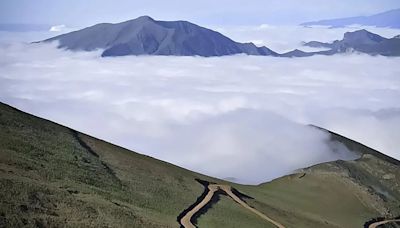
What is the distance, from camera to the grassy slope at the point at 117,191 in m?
50.2

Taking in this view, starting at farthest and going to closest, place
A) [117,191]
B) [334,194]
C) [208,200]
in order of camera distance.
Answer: [334,194] < [208,200] < [117,191]

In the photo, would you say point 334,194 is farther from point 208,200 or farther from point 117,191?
point 117,191

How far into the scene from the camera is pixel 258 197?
310ft

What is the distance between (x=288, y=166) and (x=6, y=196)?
5709 inches

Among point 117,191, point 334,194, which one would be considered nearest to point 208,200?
point 117,191

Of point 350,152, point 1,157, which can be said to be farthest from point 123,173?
point 350,152

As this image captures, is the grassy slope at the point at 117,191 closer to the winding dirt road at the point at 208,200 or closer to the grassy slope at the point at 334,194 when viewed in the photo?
the grassy slope at the point at 334,194

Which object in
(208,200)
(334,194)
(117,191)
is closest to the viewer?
(117,191)

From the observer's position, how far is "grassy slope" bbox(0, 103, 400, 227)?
5022 cm

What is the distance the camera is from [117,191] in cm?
6631

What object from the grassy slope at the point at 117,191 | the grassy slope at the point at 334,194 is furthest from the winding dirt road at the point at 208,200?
the grassy slope at the point at 334,194

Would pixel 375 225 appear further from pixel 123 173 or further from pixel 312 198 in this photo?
pixel 123 173

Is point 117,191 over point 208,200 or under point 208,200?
over

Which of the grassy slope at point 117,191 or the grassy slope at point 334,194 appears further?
the grassy slope at point 334,194
